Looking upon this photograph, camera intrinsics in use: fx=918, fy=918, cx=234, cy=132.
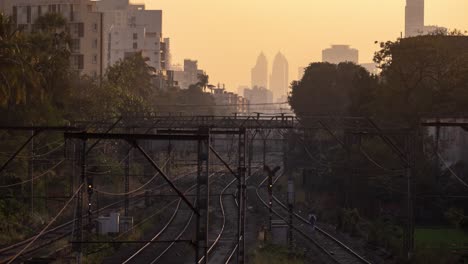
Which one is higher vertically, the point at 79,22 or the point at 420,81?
the point at 79,22

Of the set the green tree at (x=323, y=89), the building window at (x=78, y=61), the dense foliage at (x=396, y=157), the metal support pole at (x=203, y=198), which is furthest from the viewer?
the green tree at (x=323, y=89)

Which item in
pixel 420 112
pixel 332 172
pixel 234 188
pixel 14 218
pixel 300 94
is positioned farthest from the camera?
pixel 300 94

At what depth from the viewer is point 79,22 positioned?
3656 inches

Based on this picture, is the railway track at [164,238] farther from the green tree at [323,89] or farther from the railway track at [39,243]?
the green tree at [323,89]

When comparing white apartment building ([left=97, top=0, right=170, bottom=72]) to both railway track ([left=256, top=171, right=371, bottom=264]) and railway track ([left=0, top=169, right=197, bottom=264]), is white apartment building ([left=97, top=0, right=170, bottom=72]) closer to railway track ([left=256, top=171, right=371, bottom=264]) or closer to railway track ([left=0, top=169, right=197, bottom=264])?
railway track ([left=256, top=171, right=371, bottom=264])

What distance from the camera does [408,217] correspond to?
3484 centimetres

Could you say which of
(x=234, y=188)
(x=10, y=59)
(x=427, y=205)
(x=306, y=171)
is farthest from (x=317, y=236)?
(x=234, y=188)

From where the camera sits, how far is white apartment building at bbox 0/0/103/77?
9269 centimetres

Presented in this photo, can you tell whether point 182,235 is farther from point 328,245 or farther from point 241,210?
point 241,210

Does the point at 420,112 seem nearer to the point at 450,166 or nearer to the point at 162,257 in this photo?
the point at 450,166

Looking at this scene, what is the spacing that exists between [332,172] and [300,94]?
3931 centimetres

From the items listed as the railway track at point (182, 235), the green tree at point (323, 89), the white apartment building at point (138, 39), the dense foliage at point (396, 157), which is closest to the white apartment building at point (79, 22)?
the green tree at point (323, 89)

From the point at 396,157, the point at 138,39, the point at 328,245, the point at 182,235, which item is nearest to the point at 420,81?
the point at 396,157

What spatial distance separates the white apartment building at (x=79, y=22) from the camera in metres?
92.7
